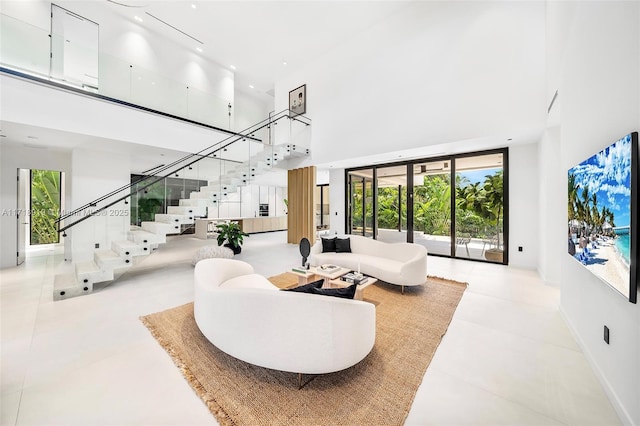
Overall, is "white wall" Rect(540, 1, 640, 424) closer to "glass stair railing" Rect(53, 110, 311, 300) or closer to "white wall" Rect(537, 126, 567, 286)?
"white wall" Rect(537, 126, 567, 286)

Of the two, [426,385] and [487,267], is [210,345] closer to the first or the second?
[426,385]

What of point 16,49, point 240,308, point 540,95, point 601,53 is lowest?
point 240,308

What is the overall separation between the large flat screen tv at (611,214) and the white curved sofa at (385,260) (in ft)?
6.17

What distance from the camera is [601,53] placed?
1962 mm

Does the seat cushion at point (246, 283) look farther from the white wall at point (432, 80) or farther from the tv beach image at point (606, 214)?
the white wall at point (432, 80)

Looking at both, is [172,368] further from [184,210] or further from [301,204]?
[301,204]

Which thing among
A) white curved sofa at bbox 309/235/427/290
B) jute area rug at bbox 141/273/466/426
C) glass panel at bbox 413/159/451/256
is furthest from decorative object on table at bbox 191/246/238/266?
glass panel at bbox 413/159/451/256

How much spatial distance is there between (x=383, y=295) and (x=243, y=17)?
7771 millimetres

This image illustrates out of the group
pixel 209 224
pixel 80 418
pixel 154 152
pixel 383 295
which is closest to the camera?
pixel 80 418

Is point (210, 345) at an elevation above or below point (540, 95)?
below

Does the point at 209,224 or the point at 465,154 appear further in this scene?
the point at 209,224

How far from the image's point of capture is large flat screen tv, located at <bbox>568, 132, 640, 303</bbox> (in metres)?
1.42

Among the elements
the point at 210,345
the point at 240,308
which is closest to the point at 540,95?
the point at 240,308

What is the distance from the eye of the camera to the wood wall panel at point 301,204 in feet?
28.1
